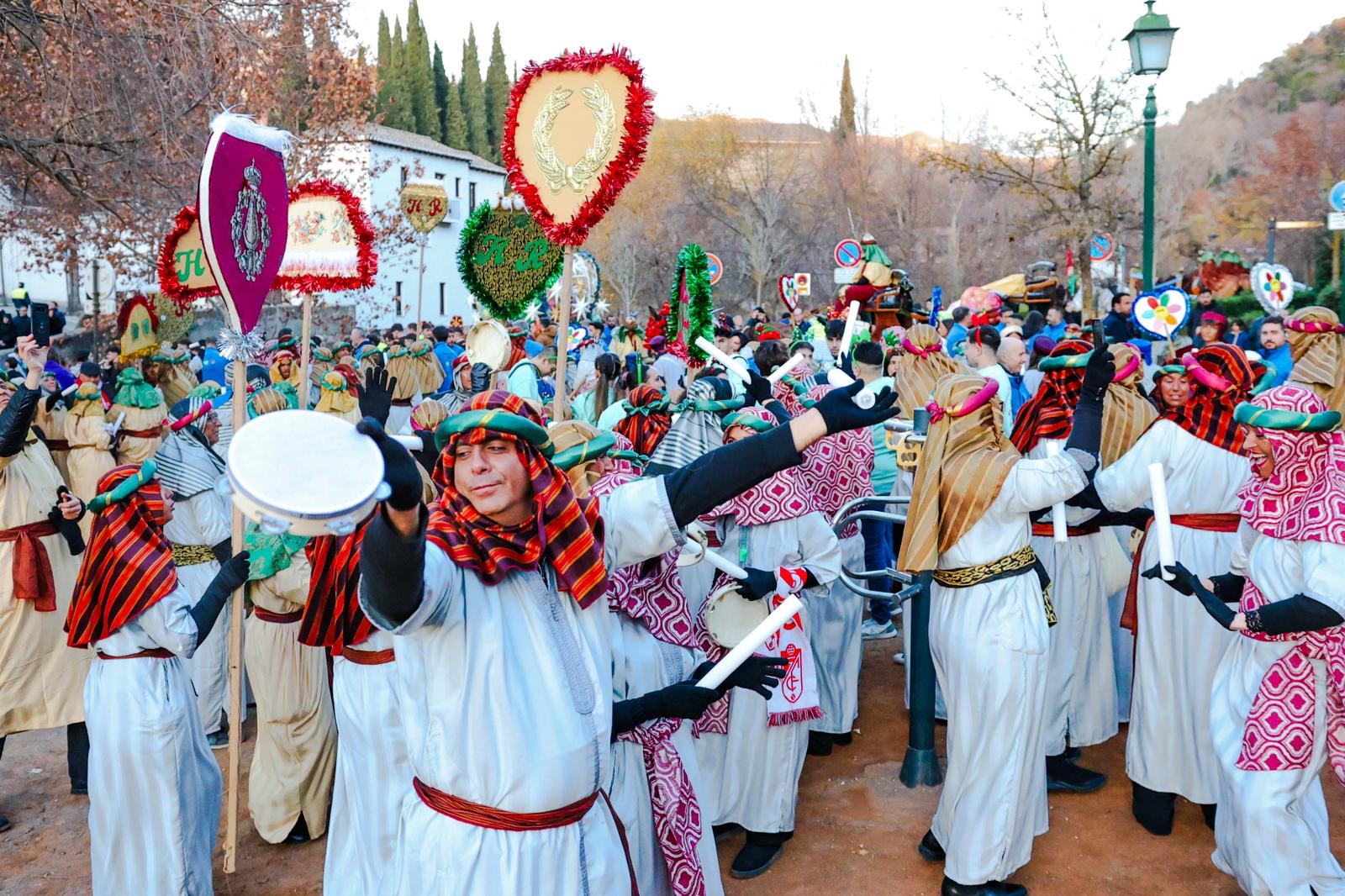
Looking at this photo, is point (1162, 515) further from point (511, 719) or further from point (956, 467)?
point (511, 719)

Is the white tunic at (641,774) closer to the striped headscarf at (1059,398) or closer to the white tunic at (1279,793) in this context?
the white tunic at (1279,793)

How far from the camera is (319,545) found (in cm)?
434

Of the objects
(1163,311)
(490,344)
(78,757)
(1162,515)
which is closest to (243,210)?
(490,344)

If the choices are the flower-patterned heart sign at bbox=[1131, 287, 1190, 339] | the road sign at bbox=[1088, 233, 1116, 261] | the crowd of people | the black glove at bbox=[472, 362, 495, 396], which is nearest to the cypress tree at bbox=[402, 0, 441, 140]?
the road sign at bbox=[1088, 233, 1116, 261]

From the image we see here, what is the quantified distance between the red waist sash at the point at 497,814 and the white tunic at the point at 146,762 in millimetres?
2230

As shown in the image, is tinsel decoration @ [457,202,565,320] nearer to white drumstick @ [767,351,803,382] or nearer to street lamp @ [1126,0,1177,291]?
white drumstick @ [767,351,803,382]

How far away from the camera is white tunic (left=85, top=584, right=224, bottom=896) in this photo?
14.4ft

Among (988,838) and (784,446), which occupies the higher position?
(784,446)

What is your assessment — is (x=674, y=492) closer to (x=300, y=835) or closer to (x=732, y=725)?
(x=732, y=725)

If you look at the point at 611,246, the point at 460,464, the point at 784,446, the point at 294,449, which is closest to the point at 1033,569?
the point at 784,446

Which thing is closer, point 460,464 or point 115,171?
point 460,464

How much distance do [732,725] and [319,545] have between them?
6.92ft

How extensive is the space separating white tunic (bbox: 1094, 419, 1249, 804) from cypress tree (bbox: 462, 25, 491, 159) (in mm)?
62973

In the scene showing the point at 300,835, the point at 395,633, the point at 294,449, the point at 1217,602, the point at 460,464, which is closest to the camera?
the point at 294,449
